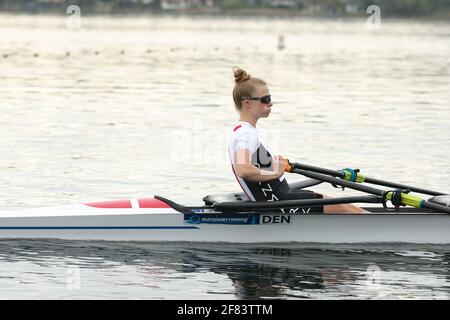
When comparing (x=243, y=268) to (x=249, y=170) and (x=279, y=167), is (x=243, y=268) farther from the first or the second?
(x=279, y=167)

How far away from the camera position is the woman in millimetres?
14570

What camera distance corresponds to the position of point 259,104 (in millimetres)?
14594

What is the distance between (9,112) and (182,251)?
2325cm

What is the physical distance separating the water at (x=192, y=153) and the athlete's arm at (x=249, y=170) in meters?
1.12

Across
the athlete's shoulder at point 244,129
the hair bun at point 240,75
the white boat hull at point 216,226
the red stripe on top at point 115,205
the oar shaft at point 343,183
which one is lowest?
the white boat hull at point 216,226

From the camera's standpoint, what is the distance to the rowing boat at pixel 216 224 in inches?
605

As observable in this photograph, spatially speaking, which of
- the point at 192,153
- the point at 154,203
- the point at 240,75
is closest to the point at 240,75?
the point at 240,75

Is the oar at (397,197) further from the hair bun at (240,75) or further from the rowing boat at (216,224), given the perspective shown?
the hair bun at (240,75)

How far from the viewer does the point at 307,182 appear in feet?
54.0

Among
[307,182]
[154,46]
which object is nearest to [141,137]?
[307,182]

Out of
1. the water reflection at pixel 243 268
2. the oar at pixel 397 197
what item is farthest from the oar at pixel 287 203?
the water reflection at pixel 243 268

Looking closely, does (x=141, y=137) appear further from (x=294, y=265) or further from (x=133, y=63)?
(x=133, y=63)

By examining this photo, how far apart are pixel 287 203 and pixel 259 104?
1.31 meters
